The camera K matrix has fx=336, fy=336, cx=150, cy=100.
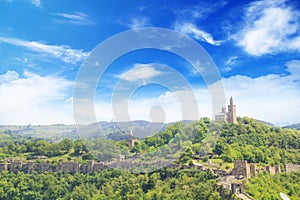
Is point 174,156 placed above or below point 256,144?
below

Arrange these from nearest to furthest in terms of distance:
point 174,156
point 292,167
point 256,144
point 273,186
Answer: point 273,186 < point 174,156 < point 292,167 < point 256,144

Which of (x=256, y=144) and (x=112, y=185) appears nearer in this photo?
(x=112, y=185)

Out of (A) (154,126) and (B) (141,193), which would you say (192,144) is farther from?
(A) (154,126)

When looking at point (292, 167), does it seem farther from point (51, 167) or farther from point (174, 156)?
point (51, 167)

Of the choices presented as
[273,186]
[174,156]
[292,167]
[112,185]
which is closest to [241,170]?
[273,186]

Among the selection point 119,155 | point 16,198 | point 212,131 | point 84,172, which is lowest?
point 16,198

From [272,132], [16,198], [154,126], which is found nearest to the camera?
[154,126]

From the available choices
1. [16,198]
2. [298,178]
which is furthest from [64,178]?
[298,178]

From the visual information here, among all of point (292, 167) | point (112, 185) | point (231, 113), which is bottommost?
point (112, 185)

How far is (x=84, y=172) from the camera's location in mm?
14312

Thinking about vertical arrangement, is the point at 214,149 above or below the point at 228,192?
above

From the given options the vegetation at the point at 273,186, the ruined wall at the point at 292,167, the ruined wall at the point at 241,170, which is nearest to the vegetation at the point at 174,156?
the vegetation at the point at 273,186

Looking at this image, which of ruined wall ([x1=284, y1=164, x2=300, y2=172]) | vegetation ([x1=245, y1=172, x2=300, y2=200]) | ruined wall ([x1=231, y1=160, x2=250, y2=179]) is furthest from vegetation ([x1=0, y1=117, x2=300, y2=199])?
ruined wall ([x1=284, y1=164, x2=300, y2=172])

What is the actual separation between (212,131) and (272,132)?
371 cm
